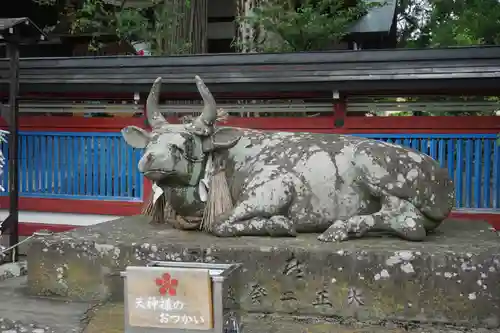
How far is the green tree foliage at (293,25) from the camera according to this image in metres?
9.66

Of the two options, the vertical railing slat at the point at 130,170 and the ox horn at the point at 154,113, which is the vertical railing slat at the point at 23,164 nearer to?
the vertical railing slat at the point at 130,170

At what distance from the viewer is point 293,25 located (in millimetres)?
9703

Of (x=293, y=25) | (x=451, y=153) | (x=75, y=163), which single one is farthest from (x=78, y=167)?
(x=451, y=153)

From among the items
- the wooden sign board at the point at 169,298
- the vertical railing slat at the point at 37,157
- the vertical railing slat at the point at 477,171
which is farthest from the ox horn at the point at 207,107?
the vertical railing slat at the point at 37,157

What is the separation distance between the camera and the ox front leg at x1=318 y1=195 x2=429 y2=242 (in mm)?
4504

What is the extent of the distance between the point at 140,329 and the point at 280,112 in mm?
4898

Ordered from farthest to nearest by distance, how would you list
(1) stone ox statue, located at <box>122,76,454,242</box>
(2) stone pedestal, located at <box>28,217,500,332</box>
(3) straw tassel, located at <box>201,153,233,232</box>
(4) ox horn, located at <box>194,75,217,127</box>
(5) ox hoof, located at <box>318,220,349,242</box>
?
(3) straw tassel, located at <box>201,153,233,232</box>
(4) ox horn, located at <box>194,75,217,127</box>
(1) stone ox statue, located at <box>122,76,454,242</box>
(5) ox hoof, located at <box>318,220,349,242</box>
(2) stone pedestal, located at <box>28,217,500,332</box>

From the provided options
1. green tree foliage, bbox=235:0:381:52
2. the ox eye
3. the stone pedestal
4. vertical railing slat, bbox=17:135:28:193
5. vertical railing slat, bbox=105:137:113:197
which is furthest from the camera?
green tree foliage, bbox=235:0:381:52

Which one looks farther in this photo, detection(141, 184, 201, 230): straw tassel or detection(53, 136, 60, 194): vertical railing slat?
detection(53, 136, 60, 194): vertical railing slat

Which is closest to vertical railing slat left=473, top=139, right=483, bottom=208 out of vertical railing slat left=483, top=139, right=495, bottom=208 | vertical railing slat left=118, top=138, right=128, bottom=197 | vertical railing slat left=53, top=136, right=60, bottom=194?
vertical railing slat left=483, top=139, right=495, bottom=208

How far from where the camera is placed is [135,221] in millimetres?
5676

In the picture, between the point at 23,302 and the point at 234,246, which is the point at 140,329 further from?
the point at 23,302

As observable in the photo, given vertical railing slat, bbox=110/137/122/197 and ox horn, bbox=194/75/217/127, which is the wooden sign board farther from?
vertical railing slat, bbox=110/137/122/197

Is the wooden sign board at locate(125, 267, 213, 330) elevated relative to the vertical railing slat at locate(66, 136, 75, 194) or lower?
lower
